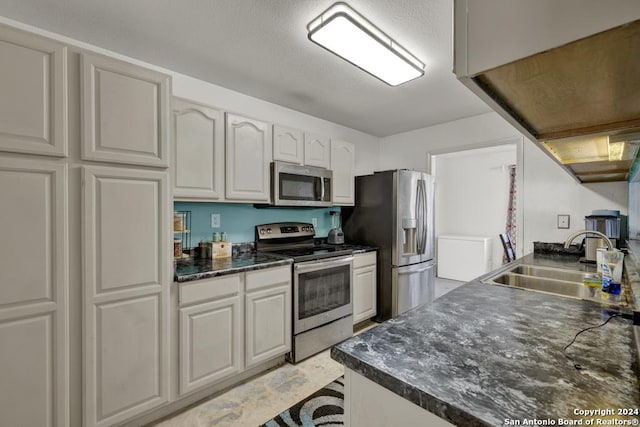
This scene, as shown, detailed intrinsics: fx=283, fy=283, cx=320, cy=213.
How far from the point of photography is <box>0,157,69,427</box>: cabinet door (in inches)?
49.2

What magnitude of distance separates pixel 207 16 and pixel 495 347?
2.08 meters

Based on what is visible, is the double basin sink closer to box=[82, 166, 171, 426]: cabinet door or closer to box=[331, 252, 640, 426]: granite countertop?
box=[331, 252, 640, 426]: granite countertop

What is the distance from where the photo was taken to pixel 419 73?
2188 mm

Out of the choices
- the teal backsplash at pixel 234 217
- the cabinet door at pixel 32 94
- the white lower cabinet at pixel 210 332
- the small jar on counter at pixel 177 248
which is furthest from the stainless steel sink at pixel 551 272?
the cabinet door at pixel 32 94

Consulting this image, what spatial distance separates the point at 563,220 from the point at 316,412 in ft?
9.24

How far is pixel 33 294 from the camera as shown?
4.26 ft

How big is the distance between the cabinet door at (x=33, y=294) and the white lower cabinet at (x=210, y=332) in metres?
0.56

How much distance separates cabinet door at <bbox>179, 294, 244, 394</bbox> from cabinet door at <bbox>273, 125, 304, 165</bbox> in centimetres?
131

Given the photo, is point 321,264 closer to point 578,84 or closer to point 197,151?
point 197,151

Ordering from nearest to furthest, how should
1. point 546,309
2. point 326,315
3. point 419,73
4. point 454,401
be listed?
point 454,401 → point 546,309 → point 419,73 → point 326,315

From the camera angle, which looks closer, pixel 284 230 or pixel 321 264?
pixel 321 264

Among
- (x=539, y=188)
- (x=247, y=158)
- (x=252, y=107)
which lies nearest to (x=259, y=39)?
(x=247, y=158)

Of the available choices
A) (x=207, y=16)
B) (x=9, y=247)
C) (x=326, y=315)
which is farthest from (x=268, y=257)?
(x=207, y=16)

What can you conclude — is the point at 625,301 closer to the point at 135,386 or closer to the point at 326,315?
the point at 326,315
